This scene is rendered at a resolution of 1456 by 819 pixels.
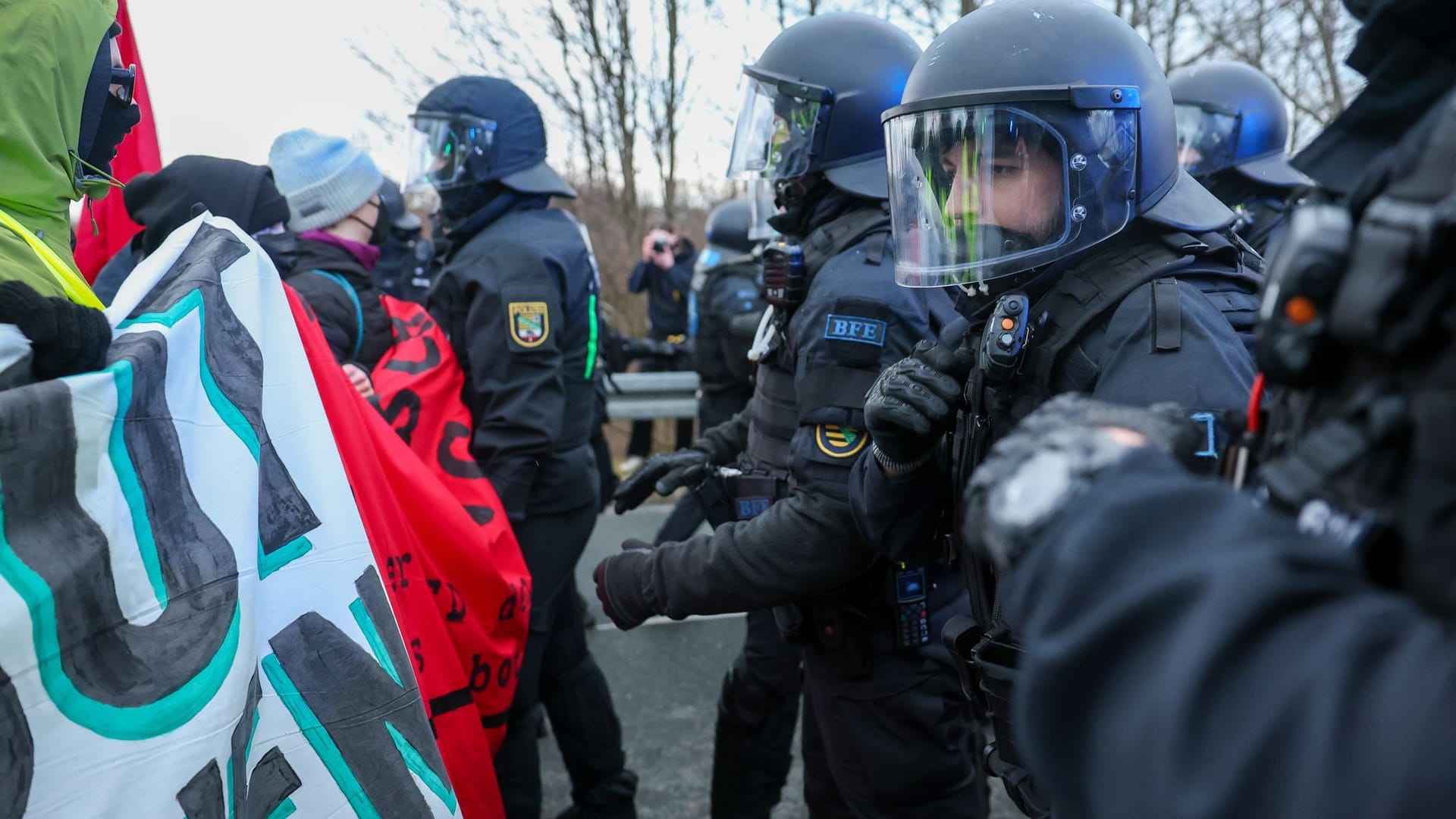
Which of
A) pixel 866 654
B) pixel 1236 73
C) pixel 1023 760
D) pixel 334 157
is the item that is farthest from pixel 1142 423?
pixel 1236 73

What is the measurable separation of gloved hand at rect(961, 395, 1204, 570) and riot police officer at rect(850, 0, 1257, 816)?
2.29 ft

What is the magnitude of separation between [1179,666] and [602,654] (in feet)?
14.9

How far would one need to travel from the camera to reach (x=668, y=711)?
455cm

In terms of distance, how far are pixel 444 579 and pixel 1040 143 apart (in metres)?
1.77

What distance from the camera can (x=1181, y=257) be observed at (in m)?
1.84

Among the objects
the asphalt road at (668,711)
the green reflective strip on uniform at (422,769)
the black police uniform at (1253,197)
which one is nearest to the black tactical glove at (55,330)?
the green reflective strip on uniform at (422,769)

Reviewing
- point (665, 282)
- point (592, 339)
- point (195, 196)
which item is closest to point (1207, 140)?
point (592, 339)

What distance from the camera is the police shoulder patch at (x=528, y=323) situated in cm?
347

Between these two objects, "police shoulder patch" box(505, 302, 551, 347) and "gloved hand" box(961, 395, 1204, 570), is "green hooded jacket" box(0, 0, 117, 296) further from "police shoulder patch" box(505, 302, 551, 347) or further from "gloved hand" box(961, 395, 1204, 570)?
"gloved hand" box(961, 395, 1204, 570)

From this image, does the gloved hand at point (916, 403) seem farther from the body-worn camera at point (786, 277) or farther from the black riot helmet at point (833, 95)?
the black riot helmet at point (833, 95)

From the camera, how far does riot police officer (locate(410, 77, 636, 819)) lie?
11.4 feet

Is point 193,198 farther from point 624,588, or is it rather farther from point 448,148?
point 624,588

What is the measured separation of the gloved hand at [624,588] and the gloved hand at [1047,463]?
5.05 ft

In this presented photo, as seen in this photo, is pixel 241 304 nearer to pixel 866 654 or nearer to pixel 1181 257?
pixel 866 654
